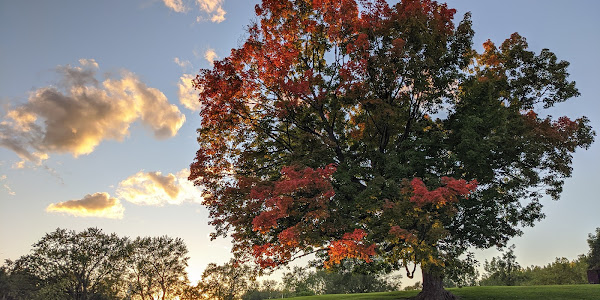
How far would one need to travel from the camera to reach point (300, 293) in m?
55.5

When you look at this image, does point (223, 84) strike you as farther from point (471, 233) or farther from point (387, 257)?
point (471, 233)

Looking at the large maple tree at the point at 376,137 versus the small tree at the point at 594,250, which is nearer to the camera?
the large maple tree at the point at 376,137

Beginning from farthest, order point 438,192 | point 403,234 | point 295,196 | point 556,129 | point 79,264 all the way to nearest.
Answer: point 79,264 → point 556,129 → point 295,196 → point 403,234 → point 438,192

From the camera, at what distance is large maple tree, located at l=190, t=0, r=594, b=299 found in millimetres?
14930

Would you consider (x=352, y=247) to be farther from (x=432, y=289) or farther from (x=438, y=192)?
(x=432, y=289)

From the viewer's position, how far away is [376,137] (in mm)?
19469

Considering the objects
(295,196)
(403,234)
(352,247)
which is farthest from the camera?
(295,196)

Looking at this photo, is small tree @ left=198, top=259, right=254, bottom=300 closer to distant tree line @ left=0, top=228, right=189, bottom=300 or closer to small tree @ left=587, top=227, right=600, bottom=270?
distant tree line @ left=0, top=228, right=189, bottom=300

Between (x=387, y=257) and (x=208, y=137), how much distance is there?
11.0 m

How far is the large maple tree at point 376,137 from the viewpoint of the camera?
14930 mm

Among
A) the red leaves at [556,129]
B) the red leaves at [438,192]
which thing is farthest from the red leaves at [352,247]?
the red leaves at [556,129]

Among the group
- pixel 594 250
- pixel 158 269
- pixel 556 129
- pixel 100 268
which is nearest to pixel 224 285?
pixel 158 269

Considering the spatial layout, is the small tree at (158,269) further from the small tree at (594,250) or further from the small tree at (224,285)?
the small tree at (594,250)

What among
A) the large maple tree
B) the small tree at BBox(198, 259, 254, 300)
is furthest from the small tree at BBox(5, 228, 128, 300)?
the large maple tree
